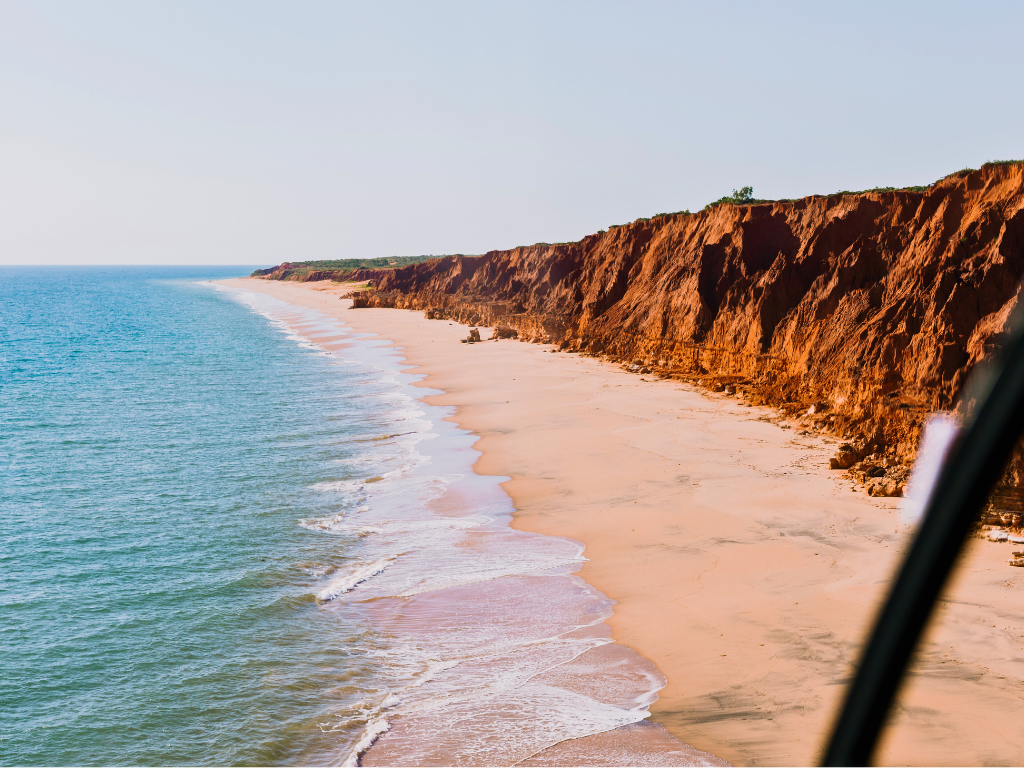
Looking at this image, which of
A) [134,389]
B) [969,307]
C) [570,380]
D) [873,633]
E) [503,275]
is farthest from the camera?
[503,275]

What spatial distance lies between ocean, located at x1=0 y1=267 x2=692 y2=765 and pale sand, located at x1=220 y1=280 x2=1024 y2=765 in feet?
3.31

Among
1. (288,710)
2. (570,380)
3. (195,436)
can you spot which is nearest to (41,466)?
(195,436)

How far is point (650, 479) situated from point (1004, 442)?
21232mm

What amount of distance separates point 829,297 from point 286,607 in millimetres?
25529

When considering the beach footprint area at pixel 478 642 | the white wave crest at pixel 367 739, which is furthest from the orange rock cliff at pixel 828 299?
the white wave crest at pixel 367 739

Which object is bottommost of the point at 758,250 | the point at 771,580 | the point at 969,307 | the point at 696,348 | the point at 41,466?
the point at 41,466

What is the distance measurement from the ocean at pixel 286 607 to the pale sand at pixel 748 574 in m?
1.01

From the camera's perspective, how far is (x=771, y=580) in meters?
14.7

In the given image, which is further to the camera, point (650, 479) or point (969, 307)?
point (969, 307)

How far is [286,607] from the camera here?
1512cm

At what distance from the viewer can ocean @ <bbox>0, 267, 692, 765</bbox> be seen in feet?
35.8

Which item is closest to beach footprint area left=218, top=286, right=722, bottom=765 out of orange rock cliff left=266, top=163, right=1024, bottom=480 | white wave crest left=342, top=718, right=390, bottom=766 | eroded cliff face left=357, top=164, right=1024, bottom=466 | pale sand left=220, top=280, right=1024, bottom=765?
white wave crest left=342, top=718, right=390, bottom=766

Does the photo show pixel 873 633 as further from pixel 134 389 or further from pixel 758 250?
pixel 134 389

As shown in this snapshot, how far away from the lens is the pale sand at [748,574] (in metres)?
9.95
